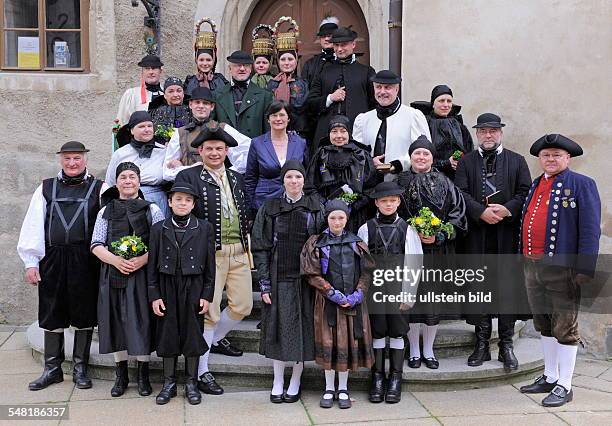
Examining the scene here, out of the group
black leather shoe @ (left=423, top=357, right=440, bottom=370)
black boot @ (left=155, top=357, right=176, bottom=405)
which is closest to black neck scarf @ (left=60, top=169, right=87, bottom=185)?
black boot @ (left=155, top=357, right=176, bottom=405)

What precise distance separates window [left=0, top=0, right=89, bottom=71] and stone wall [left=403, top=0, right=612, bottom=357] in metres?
3.60

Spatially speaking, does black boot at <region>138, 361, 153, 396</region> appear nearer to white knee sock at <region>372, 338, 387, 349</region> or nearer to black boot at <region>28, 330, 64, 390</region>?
black boot at <region>28, 330, 64, 390</region>

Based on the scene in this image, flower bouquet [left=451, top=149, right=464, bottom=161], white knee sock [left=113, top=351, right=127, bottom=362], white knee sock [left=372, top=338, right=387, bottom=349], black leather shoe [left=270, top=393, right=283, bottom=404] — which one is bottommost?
black leather shoe [left=270, top=393, right=283, bottom=404]

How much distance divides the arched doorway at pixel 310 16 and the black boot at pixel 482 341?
3.63 metres

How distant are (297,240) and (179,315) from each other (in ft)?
3.18

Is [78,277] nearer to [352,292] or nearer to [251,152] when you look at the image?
[251,152]

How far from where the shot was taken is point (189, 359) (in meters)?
5.26

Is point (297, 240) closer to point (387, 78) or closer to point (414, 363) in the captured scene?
point (414, 363)

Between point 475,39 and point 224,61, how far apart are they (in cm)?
286

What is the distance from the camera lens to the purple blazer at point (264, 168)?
5.79 meters

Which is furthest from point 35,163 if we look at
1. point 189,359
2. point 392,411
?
point 392,411

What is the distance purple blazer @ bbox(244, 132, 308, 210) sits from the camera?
19.0ft

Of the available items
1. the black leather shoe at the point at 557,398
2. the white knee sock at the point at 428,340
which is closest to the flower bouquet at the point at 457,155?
the white knee sock at the point at 428,340

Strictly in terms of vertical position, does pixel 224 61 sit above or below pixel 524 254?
above
